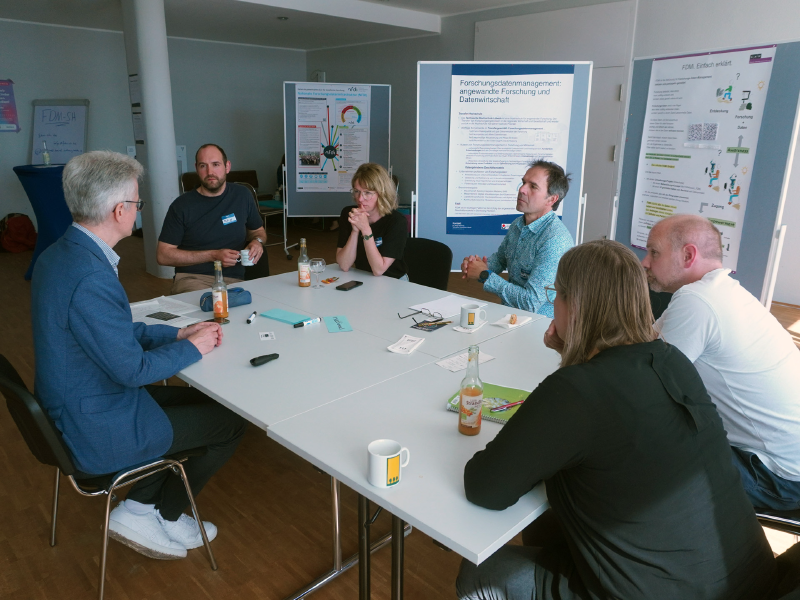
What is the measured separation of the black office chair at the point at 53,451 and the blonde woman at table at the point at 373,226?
156cm

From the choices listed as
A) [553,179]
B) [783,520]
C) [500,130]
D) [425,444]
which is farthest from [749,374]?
[500,130]

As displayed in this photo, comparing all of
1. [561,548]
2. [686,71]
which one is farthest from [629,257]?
[686,71]

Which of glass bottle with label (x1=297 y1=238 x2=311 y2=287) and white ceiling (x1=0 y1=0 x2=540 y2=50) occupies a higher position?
white ceiling (x1=0 y1=0 x2=540 y2=50)

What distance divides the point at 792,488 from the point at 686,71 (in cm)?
311

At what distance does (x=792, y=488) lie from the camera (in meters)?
1.65

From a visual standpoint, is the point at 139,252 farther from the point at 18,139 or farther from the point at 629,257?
the point at 629,257

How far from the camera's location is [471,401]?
150 centimetres

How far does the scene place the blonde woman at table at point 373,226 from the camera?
318 cm

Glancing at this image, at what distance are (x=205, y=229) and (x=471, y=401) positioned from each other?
250 centimetres

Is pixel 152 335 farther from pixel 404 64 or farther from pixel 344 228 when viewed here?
pixel 404 64

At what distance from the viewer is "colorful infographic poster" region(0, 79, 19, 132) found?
730 centimetres

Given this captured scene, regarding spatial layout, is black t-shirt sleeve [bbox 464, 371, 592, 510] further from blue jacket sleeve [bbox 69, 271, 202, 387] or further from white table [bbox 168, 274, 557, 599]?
blue jacket sleeve [bbox 69, 271, 202, 387]

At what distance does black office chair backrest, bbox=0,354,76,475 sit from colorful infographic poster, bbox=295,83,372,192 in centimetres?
566

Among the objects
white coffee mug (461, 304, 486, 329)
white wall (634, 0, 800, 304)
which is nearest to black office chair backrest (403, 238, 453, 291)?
white coffee mug (461, 304, 486, 329)
